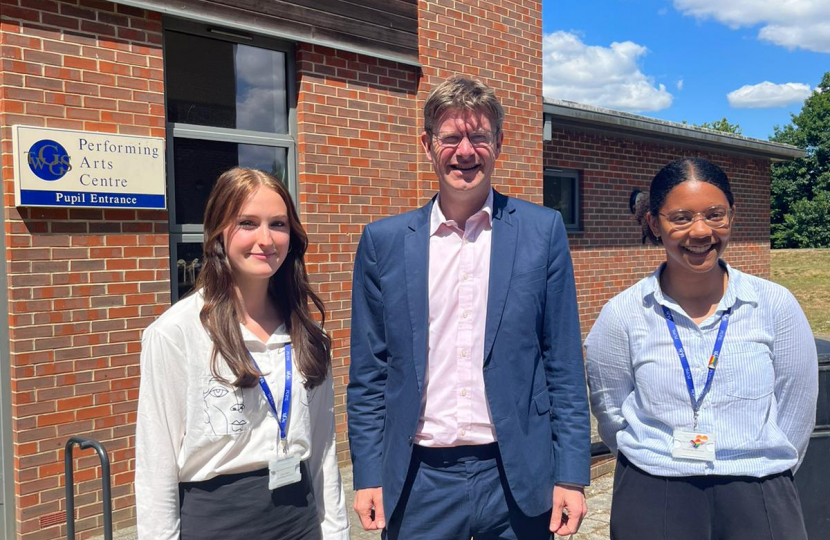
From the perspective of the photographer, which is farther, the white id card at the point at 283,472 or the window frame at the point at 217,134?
the window frame at the point at 217,134

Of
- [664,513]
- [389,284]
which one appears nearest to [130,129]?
[389,284]

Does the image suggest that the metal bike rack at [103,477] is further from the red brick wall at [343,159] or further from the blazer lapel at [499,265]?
the red brick wall at [343,159]

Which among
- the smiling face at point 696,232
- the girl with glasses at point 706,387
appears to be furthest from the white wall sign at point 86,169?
the smiling face at point 696,232

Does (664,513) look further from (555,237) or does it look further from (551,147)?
(551,147)

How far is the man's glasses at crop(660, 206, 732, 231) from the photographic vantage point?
230cm

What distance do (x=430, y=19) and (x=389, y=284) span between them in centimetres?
466

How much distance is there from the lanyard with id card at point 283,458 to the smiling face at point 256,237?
0.29 metres

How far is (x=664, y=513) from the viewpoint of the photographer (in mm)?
2246

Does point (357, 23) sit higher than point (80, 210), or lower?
higher

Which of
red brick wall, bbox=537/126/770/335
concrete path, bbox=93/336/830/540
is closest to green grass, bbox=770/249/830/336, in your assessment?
red brick wall, bbox=537/126/770/335

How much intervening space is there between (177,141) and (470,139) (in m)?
3.32

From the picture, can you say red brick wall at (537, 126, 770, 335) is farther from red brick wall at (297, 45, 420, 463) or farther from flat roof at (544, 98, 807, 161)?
red brick wall at (297, 45, 420, 463)

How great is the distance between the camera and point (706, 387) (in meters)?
2.23

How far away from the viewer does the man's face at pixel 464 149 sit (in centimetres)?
231
